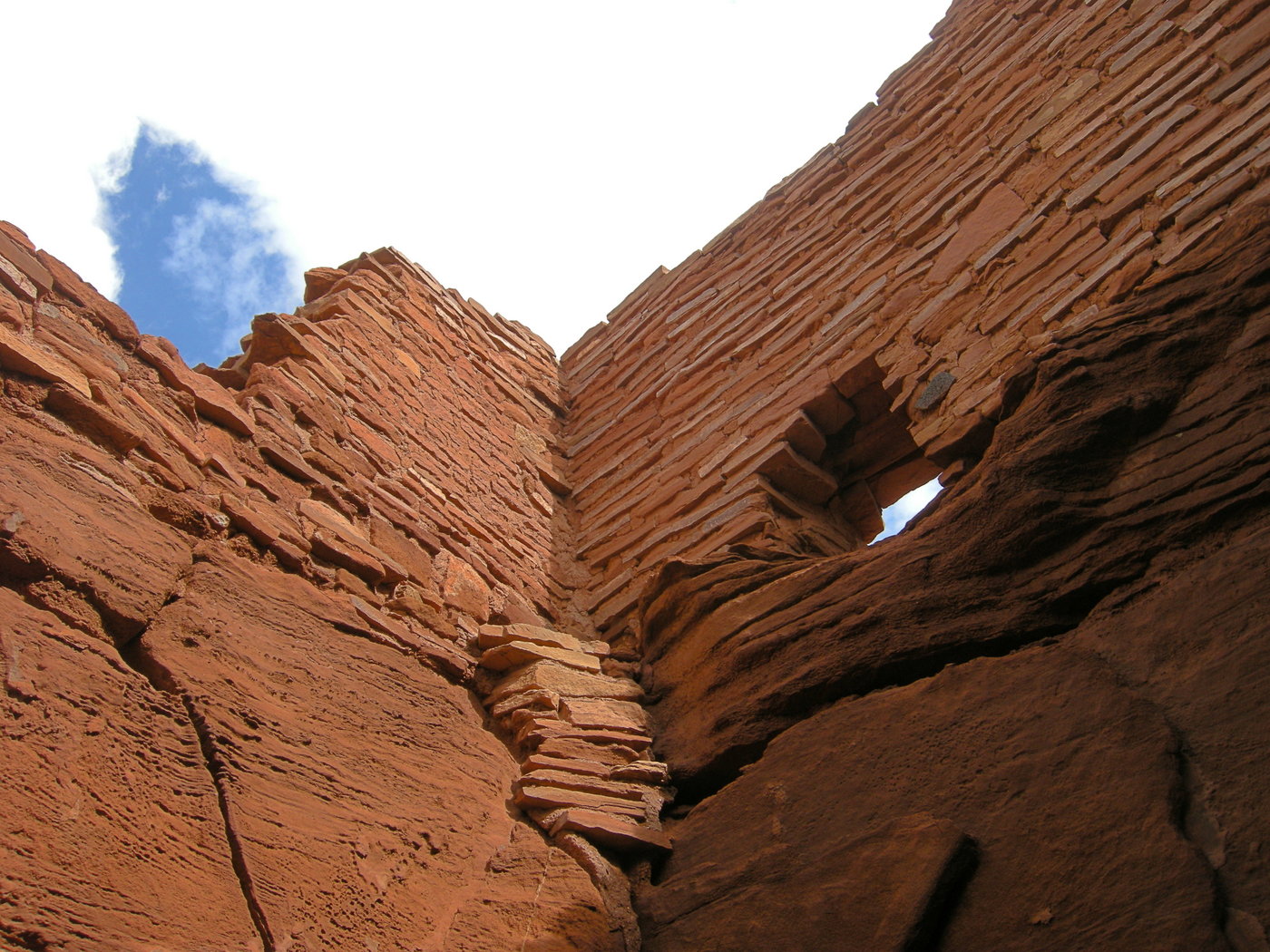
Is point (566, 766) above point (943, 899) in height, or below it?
above

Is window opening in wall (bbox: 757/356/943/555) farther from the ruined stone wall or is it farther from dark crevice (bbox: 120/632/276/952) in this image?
dark crevice (bbox: 120/632/276/952)

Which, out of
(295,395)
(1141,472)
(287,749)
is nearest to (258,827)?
(287,749)

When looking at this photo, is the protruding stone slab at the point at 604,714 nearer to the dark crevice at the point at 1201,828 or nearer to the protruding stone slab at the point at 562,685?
the protruding stone slab at the point at 562,685

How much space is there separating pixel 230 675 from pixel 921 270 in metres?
2.96

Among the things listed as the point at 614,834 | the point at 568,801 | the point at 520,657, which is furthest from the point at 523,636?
the point at 614,834

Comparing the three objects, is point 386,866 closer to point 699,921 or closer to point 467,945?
point 467,945

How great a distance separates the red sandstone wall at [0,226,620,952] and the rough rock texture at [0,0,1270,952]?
0.01m

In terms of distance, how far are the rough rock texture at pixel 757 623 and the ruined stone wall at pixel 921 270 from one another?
22 mm

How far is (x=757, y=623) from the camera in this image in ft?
9.99

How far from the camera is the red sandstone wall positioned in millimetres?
2010

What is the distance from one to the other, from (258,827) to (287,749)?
0.25 m

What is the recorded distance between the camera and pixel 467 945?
235 centimetres

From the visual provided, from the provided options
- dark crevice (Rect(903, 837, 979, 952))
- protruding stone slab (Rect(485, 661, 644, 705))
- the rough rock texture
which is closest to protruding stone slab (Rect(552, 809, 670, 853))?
the rough rock texture

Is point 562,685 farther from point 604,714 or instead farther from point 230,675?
point 230,675
